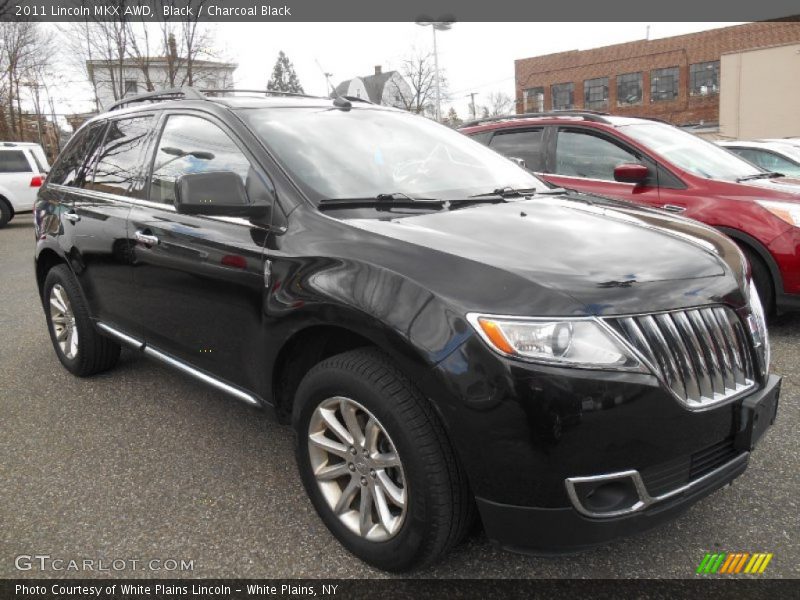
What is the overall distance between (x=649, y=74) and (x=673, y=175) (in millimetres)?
49934

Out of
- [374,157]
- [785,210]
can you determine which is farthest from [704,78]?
[374,157]

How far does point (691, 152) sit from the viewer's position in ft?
17.9

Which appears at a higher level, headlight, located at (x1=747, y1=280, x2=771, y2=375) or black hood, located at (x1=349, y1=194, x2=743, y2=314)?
black hood, located at (x1=349, y1=194, x2=743, y2=314)

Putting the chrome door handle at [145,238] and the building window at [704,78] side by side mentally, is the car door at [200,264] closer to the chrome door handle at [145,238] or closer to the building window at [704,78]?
the chrome door handle at [145,238]

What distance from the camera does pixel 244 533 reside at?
2.57 metres

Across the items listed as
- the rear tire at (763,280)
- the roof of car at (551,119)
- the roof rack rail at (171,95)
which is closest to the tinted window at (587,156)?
the roof of car at (551,119)

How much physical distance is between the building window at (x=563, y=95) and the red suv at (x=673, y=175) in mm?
49483

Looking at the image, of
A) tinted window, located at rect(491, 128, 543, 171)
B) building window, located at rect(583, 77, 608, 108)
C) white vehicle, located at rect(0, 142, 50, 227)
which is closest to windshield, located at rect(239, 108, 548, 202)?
tinted window, located at rect(491, 128, 543, 171)

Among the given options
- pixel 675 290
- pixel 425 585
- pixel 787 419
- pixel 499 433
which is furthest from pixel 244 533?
pixel 787 419

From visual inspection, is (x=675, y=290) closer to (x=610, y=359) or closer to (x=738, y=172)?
(x=610, y=359)

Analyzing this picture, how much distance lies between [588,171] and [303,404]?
413 cm

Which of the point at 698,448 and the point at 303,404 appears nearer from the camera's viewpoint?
the point at 698,448

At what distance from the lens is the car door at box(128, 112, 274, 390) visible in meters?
2.67

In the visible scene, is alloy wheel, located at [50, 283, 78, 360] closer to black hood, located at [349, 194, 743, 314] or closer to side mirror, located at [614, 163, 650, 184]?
black hood, located at [349, 194, 743, 314]
